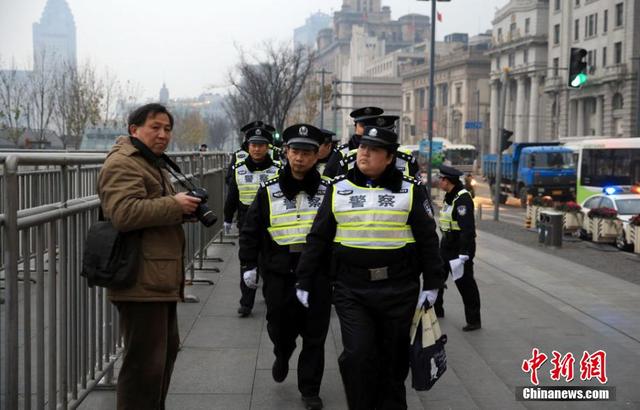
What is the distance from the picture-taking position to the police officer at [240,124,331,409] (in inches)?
236

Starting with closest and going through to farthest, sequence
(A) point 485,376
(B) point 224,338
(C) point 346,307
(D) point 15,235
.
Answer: (D) point 15,235 → (C) point 346,307 → (A) point 485,376 → (B) point 224,338

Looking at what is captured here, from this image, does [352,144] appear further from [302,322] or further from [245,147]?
[302,322]

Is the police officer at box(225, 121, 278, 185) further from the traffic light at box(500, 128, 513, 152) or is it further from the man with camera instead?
the traffic light at box(500, 128, 513, 152)

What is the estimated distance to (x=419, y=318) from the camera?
4.98m

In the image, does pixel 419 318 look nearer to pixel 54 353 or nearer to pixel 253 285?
pixel 253 285

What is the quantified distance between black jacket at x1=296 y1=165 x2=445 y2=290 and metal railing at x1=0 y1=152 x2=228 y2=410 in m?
1.45

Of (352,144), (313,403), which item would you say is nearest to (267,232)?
(313,403)

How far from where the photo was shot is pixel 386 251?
4.91m

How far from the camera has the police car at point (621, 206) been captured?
1903cm

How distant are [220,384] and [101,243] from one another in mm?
2403

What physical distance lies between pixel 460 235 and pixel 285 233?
9.64 feet

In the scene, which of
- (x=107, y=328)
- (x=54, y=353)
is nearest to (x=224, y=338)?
(x=107, y=328)

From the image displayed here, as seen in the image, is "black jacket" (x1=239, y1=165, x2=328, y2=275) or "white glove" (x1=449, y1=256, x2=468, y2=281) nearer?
"black jacket" (x1=239, y1=165, x2=328, y2=275)

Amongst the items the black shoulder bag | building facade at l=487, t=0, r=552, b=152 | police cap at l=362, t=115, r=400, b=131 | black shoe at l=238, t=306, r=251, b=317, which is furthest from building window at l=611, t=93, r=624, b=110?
the black shoulder bag
